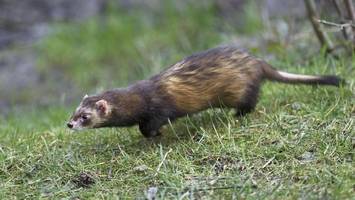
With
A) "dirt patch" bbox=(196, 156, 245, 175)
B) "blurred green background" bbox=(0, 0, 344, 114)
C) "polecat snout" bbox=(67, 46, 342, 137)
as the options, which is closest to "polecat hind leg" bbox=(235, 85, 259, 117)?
"polecat snout" bbox=(67, 46, 342, 137)

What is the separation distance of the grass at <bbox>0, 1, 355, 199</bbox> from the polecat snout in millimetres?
137

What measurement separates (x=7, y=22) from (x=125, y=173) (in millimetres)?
7498

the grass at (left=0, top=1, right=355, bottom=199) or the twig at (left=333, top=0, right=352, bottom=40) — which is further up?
the twig at (left=333, top=0, right=352, bottom=40)

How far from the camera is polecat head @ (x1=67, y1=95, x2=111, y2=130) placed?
542 cm

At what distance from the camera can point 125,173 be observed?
16.3 feet

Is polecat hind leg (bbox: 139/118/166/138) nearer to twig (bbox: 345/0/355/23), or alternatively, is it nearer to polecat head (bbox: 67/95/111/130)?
polecat head (bbox: 67/95/111/130)

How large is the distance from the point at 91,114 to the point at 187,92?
0.83 meters

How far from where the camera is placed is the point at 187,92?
18.7 ft

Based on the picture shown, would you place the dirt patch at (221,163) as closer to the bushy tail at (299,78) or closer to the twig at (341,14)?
the bushy tail at (299,78)

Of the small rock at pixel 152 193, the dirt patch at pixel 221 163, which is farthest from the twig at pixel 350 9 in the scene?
the small rock at pixel 152 193

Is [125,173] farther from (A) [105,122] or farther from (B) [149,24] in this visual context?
(B) [149,24]

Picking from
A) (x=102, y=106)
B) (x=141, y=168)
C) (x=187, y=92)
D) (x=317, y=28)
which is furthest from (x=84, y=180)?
(x=317, y=28)

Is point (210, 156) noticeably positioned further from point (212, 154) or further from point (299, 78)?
point (299, 78)

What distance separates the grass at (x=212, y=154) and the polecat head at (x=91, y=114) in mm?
235
